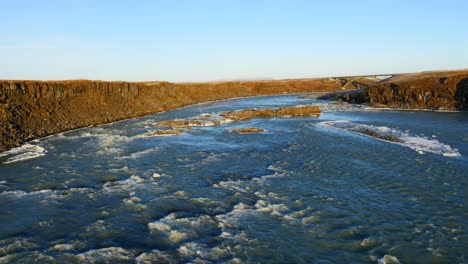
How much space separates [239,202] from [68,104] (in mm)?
34564

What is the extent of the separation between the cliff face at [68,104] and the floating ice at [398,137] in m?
27.8

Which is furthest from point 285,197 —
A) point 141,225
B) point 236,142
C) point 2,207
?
point 236,142

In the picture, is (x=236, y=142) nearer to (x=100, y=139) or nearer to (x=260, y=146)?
(x=260, y=146)

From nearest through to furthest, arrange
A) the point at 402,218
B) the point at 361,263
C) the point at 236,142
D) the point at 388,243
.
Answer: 1. the point at 361,263
2. the point at 388,243
3. the point at 402,218
4. the point at 236,142

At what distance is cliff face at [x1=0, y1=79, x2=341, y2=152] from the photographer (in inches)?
1332

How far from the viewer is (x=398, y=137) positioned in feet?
98.7

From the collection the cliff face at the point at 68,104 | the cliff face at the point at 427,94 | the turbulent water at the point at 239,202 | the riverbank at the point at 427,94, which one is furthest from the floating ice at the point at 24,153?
the cliff face at the point at 427,94

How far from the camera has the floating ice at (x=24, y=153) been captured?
2461 centimetres

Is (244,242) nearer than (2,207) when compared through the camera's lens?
Yes

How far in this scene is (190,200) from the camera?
16.2m

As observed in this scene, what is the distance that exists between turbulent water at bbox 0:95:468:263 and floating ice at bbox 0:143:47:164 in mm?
159

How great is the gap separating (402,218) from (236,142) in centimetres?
1843

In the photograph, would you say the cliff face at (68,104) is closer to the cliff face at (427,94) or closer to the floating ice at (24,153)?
the floating ice at (24,153)

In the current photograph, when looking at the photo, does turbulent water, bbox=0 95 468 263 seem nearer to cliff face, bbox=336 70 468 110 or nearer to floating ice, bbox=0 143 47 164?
floating ice, bbox=0 143 47 164
